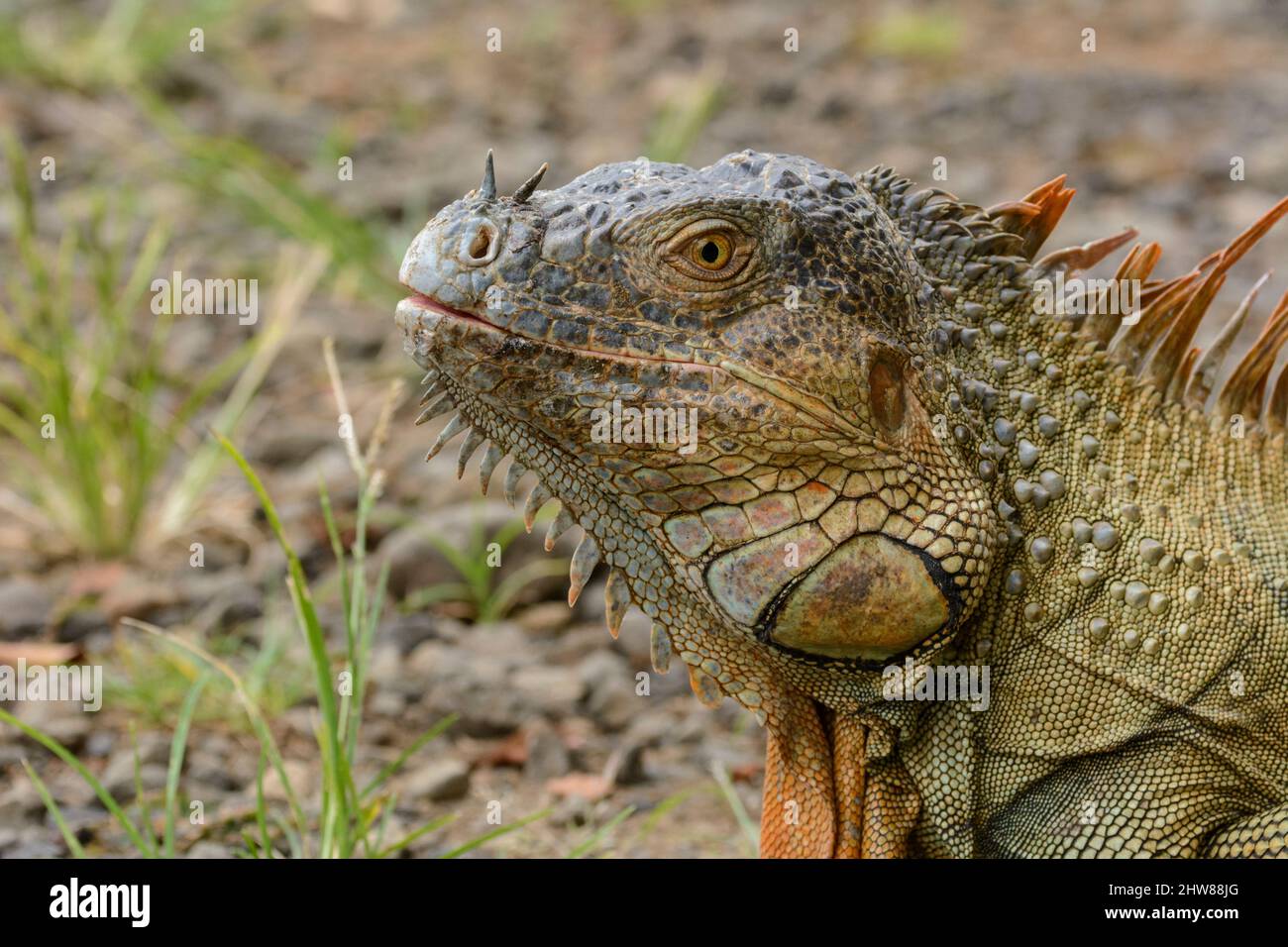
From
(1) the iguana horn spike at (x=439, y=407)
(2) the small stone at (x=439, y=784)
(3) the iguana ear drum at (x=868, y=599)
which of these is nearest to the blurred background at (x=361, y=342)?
(2) the small stone at (x=439, y=784)

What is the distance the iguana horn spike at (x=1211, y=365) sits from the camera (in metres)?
4.75

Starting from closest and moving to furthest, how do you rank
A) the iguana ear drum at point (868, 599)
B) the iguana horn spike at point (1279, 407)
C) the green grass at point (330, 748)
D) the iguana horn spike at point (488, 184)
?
1. the iguana ear drum at point (868, 599)
2. the iguana horn spike at point (488, 184)
3. the iguana horn spike at point (1279, 407)
4. the green grass at point (330, 748)

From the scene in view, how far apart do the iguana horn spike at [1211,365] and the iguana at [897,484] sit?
5 centimetres

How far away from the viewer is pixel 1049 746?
4348mm

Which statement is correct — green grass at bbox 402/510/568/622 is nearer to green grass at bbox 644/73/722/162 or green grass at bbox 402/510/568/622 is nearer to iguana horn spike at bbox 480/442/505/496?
iguana horn spike at bbox 480/442/505/496

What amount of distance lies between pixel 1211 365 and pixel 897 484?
1.33 meters

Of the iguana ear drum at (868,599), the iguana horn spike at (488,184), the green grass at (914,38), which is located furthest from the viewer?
the green grass at (914,38)

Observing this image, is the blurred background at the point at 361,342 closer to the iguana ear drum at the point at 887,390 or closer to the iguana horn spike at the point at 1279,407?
the iguana ear drum at the point at 887,390

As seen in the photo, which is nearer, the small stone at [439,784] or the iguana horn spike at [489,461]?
the iguana horn spike at [489,461]

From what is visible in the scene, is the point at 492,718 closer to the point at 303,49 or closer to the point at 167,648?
the point at 167,648

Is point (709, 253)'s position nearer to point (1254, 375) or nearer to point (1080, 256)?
point (1080, 256)

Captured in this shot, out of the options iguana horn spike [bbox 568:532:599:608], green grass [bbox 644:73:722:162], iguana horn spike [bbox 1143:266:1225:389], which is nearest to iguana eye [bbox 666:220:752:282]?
iguana horn spike [bbox 568:532:599:608]

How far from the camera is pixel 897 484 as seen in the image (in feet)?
13.6

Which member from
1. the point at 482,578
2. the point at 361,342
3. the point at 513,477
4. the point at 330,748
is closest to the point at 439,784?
the point at 330,748
